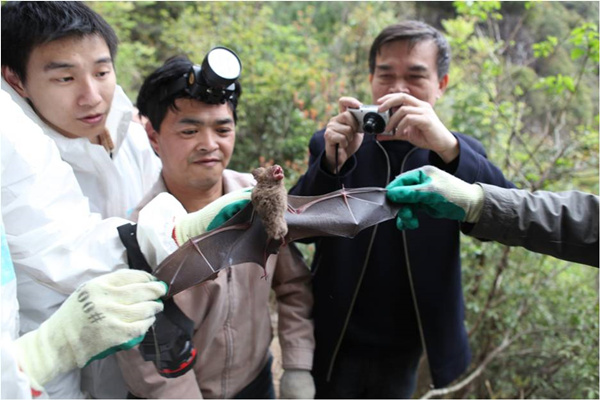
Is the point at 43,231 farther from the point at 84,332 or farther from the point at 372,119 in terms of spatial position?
the point at 372,119

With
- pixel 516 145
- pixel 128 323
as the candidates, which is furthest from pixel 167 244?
pixel 516 145

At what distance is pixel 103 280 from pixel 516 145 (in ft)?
16.2

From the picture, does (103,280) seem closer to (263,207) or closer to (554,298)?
(263,207)

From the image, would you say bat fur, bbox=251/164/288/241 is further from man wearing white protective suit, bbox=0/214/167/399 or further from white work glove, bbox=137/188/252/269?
man wearing white protective suit, bbox=0/214/167/399

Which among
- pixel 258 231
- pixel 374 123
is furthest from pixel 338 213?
pixel 374 123

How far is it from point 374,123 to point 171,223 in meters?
1.01

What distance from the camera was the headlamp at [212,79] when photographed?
1922mm

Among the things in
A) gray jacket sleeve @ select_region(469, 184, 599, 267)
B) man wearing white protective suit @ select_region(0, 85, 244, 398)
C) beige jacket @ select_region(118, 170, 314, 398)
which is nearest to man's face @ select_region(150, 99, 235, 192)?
beige jacket @ select_region(118, 170, 314, 398)

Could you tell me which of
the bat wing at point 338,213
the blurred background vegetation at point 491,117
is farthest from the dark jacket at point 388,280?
the blurred background vegetation at point 491,117

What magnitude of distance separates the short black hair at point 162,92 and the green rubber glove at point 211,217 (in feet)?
2.04

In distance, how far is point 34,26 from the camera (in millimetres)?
1822

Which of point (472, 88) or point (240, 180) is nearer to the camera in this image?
point (240, 180)

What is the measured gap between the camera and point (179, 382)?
1844mm

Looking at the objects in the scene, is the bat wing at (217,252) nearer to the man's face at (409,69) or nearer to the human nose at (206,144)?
the human nose at (206,144)
